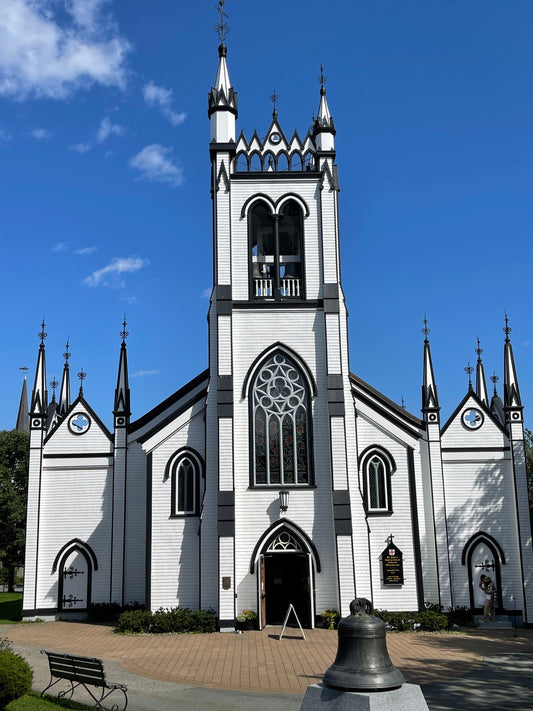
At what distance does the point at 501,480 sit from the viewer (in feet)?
91.5

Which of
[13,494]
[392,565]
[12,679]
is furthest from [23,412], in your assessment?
[12,679]

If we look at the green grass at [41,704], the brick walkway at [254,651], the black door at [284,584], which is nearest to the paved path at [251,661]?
the brick walkway at [254,651]

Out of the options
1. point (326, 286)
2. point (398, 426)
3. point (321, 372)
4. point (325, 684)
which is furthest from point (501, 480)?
point (325, 684)

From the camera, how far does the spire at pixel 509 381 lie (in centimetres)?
2831

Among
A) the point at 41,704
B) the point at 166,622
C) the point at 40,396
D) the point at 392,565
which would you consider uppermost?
the point at 40,396

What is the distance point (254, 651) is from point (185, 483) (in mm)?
8009

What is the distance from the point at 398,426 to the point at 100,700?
56.1ft

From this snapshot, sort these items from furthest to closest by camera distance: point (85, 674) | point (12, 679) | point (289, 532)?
point (289, 532)
point (85, 674)
point (12, 679)

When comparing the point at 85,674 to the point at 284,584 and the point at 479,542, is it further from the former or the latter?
the point at 479,542

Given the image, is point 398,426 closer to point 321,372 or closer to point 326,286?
point 321,372

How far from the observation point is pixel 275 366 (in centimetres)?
2767

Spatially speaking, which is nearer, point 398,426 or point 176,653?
point 176,653

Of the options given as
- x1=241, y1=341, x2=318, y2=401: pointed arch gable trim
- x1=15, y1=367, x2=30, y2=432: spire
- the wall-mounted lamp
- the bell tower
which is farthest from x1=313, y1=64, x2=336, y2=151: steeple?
x1=15, y1=367, x2=30, y2=432: spire

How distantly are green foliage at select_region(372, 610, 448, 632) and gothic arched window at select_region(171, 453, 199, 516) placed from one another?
7.77 metres
